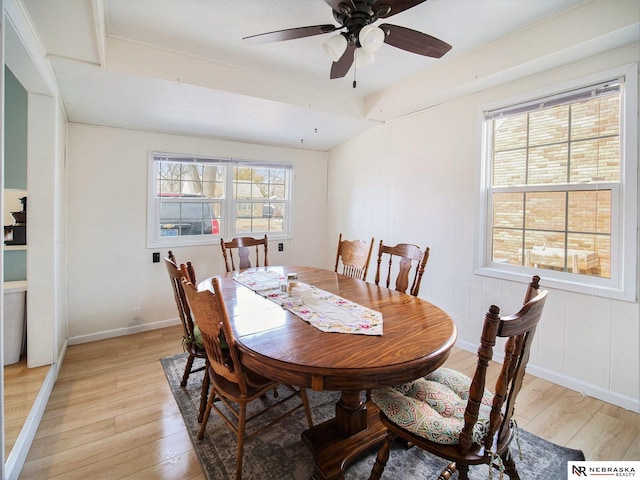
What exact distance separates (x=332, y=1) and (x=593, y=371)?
9.22 feet

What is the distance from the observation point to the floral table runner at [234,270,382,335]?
1.47 m

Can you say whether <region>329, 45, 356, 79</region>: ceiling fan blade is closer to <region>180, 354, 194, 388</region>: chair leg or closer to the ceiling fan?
the ceiling fan

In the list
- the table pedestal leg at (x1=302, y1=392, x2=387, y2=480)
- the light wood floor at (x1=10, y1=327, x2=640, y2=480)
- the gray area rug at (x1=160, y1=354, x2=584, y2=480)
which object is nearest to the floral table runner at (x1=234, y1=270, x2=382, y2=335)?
the table pedestal leg at (x1=302, y1=392, x2=387, y2=480)

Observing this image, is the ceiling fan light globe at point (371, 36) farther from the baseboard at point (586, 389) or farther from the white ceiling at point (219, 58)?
the baseboard at point (586, 389)

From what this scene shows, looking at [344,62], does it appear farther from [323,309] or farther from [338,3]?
[323,309]

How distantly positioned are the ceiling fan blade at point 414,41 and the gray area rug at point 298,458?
218 cm

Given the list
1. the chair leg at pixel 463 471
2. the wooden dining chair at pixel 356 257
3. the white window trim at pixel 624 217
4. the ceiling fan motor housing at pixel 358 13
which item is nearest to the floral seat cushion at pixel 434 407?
the chair leg at pixel 463 471

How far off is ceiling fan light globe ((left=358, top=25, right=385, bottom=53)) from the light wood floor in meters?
2.25

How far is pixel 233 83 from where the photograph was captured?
2.53 metres

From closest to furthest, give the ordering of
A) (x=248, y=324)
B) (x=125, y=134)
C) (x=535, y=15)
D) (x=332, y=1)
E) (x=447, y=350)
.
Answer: (x=447, y=350)
(x=332, y=1)
(x=248, y=324)
(x=535, y=15)
(x=125, y=134)

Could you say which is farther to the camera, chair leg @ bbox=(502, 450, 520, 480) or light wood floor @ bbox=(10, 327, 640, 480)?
light wood floor @ bbox=(10, 327, 640, 480)

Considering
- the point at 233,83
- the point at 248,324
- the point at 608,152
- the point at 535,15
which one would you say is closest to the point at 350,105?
the point at 233,83

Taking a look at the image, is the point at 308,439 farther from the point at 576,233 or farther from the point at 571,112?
the point at 571,112

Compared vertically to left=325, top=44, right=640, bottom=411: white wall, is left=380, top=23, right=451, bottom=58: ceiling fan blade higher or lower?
higher
